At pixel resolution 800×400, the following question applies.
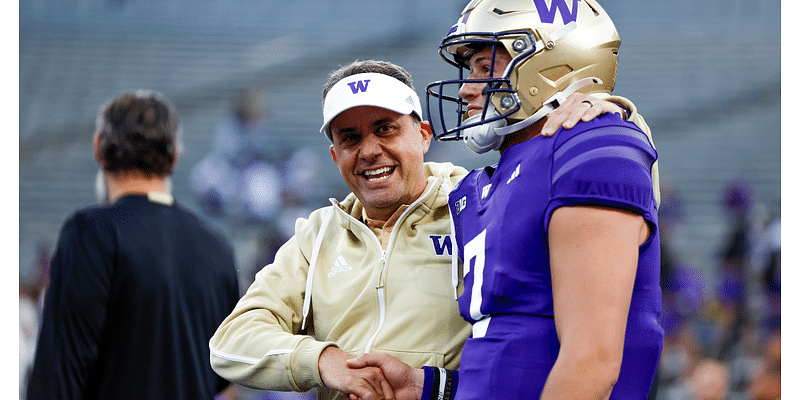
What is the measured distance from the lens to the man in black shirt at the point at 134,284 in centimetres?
268

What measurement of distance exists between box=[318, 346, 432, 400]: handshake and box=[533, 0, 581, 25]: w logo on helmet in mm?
1002

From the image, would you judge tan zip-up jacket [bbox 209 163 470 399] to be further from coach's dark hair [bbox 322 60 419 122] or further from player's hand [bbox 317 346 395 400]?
coach's dark hair [bbox 322 60 419 122]

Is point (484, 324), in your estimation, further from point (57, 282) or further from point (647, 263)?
point (57, 282)

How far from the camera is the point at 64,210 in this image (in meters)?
11.6

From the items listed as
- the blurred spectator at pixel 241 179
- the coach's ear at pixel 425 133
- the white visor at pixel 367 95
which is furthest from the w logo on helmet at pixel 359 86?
the blurred spectator at pixel 241 179

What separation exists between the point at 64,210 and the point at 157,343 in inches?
380

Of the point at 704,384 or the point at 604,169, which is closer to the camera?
the point at 604,169

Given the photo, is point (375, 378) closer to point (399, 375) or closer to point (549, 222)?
point (399, 375)

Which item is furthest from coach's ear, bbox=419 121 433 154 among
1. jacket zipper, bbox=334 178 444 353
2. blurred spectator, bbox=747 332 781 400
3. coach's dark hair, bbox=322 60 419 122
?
blurred spectator, bbox=747 332 781 400

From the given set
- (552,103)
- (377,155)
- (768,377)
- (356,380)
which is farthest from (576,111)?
(768,377)

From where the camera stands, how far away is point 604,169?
62.7 inches

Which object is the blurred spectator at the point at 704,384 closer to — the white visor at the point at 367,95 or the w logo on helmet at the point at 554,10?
the white visor at the point at 367,95

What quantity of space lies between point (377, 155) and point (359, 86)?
0.73 feet

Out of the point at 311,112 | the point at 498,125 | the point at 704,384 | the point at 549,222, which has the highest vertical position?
the point at 311,112
